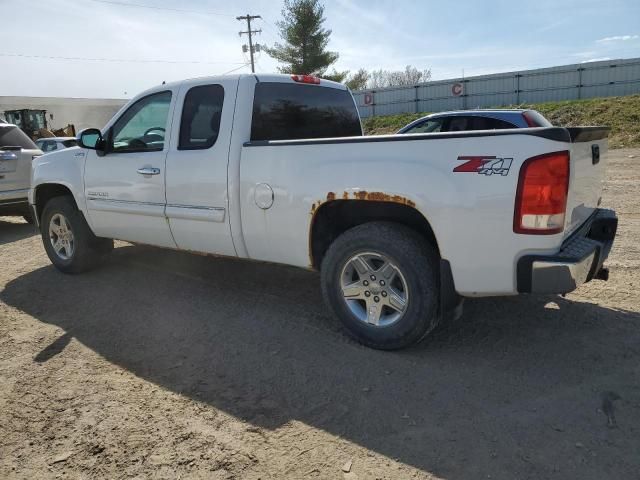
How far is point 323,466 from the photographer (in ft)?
8.16

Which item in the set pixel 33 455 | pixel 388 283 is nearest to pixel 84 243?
pixel 33 455

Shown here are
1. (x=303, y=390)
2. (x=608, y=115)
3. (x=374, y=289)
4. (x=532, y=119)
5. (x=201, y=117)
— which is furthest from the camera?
(x=608, y=115)

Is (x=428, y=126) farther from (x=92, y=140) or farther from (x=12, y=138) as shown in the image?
(x=12, y=138)

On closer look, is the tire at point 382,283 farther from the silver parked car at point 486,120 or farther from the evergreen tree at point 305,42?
the evergreen tree at point 305,42

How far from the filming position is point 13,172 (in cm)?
830

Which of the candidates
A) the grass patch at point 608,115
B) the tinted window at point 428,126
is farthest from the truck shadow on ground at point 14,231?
the grass patch at point 608,115

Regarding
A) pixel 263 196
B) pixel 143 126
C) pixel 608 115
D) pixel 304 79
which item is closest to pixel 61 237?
pixel 143 126

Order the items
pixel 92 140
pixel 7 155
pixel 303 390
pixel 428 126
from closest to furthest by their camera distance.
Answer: pixel 303 390, pixel 92 140, pixel 7 155, pixel 428 126

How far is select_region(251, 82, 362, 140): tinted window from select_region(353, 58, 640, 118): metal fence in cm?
2506

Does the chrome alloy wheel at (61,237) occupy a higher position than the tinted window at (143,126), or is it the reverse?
the tinted window at (143,126)

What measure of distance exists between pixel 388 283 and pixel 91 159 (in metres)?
3.45

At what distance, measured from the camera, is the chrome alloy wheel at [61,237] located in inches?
224

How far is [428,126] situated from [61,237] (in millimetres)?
6571

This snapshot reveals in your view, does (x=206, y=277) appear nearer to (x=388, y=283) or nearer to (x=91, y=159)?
(x=91, y=159)
